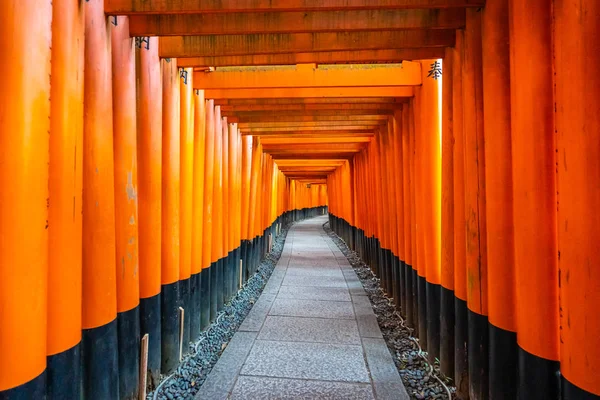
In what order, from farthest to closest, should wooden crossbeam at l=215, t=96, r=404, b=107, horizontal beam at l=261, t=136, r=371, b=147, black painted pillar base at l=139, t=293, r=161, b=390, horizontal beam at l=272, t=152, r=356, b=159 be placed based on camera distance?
A: horizontal beam at l=272, t=152, r=356, b=159
horizontal beam at l=261, t=136, r=371, b=147
wooden crossbeam at l=215, t=96, r=404, b=107
black painted pillar base at l=139, t=293, r=161, b=390

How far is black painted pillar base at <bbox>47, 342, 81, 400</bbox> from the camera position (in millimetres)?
2223

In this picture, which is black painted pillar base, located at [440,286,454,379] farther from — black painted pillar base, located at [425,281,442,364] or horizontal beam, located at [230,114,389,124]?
horizontal beam, located at [230,114,389,124]

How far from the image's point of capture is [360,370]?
429 centimetres

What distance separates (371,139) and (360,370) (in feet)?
20.0

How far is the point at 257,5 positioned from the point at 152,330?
310 centimetres

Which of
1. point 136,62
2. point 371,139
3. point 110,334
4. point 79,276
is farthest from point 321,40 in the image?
point 371,139

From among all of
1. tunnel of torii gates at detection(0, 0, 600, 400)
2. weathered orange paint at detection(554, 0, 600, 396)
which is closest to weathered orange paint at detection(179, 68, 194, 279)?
tunnel of torii gates at detection(0, 0, 600, 400)

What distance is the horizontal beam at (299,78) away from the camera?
5.18 m

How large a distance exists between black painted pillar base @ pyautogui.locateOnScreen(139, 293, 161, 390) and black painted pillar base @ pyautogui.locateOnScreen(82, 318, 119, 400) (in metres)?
0.80

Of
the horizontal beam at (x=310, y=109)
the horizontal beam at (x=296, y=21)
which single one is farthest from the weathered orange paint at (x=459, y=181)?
the horizontal beam at (x=310, y=109)

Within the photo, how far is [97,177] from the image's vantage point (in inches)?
106

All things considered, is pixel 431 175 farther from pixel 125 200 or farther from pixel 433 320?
pixel 125 200

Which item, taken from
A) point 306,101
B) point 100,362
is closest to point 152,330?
point 100,362

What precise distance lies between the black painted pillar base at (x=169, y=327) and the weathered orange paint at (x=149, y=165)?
1.27 ft
